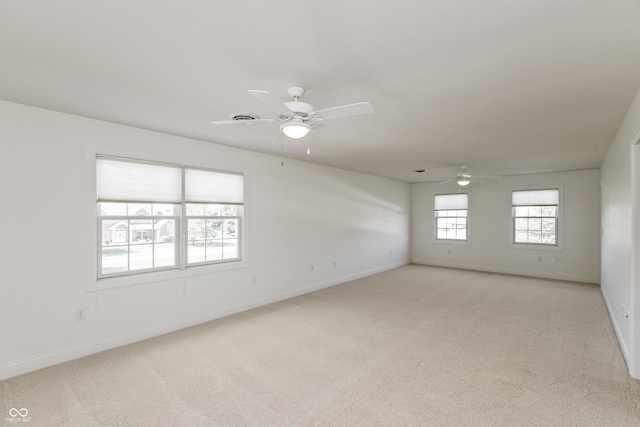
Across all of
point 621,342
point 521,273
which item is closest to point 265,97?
point 621,342

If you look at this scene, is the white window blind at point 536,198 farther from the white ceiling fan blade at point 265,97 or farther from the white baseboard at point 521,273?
the white ceiling fan blade at point 265,97

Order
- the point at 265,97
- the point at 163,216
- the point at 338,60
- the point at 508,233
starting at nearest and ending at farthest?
the point at 265,97, the point at 338,60, the point at 163,216, the point at 508,233

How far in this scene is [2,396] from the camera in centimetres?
247

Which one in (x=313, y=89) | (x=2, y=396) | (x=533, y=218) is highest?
(x=313, y=89)

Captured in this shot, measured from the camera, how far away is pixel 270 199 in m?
5.13

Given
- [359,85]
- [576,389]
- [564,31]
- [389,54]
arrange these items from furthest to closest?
[576,389], [359,85], [389,54], [564,31]

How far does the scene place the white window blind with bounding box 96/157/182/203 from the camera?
3.38m

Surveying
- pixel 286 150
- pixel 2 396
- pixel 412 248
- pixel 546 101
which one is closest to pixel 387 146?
pixel 286 150

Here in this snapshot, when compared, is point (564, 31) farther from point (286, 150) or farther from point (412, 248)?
point (412, 248)

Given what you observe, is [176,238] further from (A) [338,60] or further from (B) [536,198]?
(B) [536,198]

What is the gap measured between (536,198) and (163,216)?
8.18 meters

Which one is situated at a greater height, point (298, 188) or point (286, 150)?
point (286, 150)

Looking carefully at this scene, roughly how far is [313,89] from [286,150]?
2412mm

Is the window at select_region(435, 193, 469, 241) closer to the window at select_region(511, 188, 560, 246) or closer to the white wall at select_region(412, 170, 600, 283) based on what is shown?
the white wall at select_region(412, 170, 600, 283)
